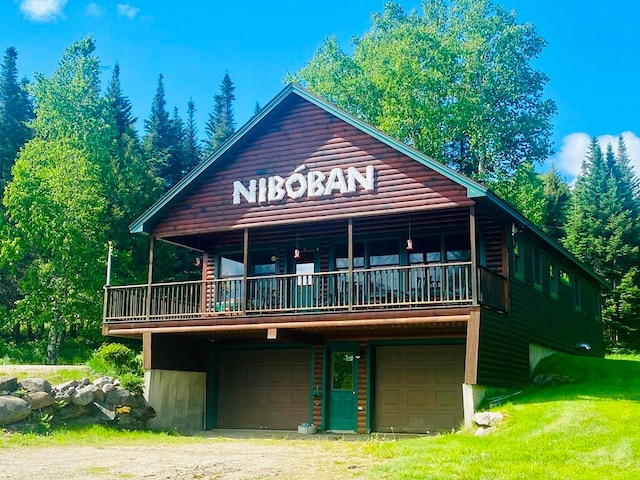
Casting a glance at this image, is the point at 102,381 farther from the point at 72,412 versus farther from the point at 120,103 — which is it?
the point at 120,103

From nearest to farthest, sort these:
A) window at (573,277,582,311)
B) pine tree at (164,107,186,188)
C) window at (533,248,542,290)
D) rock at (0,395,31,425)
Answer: rock at (0,395,31,425), window at (533,248,542,290), window at (573,277,582,311), pine tree at (164,107,186,188)

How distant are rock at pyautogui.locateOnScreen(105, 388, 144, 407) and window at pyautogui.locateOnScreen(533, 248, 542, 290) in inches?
462

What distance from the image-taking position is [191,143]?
59.3m

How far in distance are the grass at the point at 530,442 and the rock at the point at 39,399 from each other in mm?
708

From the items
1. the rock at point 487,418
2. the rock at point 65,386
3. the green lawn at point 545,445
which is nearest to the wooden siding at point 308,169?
the rock at point 487,418

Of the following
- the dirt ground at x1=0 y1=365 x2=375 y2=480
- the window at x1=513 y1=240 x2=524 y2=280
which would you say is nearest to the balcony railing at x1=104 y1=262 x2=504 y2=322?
the window at x1=513 y1=240 x2=524 y2=280

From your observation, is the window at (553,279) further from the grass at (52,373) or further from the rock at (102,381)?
the grass at (52,373)

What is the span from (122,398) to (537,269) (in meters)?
12.5

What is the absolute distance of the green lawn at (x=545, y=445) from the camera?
38.8ft

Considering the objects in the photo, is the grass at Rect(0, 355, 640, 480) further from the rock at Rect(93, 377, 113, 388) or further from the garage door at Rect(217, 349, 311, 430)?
the garage door at Rect(217, 349, 311, 430)

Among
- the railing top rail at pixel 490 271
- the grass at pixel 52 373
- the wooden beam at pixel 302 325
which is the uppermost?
the railing top rail at pixel 490 271

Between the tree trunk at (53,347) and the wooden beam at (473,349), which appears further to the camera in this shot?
the tree trunk at (53,347)

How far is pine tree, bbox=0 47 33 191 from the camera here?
44375 millimetres

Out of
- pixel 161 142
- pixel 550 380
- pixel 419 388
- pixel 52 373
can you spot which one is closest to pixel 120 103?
pixel 161 142
